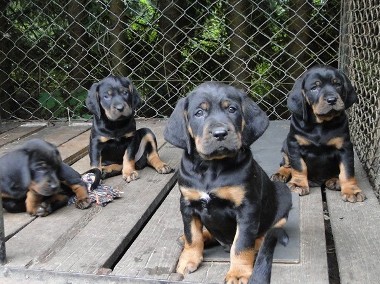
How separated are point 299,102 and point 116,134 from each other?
1.37 meters

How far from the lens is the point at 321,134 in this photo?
379 centimetres

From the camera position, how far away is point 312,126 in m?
3.81

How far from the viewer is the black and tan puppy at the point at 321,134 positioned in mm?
3656

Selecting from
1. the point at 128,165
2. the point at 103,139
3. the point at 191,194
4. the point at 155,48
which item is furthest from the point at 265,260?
the point at 155,48

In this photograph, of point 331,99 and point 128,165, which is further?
point 128,165

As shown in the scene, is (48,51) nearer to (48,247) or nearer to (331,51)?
(331,51)

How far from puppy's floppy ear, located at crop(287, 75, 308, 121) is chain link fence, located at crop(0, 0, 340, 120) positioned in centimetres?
229

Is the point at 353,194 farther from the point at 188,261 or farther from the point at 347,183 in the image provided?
the point at 188,261

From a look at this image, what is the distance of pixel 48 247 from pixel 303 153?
1749mm

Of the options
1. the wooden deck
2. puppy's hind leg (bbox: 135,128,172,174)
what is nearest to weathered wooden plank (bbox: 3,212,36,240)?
the wooden deck

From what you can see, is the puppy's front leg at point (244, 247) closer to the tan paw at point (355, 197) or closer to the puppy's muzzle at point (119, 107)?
the tan paw at point (355, 197)

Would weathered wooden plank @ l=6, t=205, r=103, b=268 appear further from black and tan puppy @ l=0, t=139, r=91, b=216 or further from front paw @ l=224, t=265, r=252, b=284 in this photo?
front paw @ l=224, t=265, r=252, b=284

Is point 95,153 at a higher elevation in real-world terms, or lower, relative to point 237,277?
lower

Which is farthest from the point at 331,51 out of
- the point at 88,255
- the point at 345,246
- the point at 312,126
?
the point at 88,255
